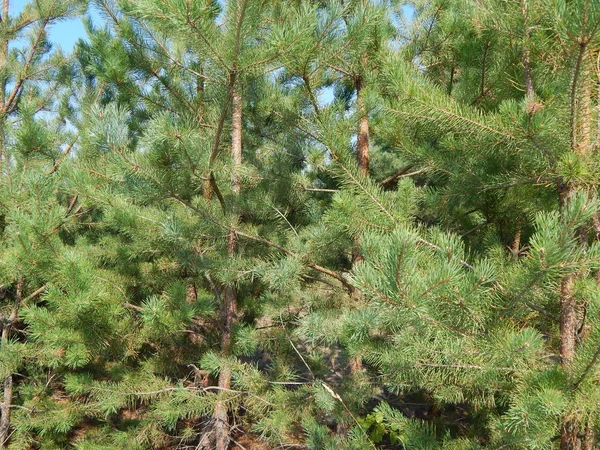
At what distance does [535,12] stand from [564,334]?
1507 millimetres

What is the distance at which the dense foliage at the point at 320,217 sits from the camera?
1.73 m

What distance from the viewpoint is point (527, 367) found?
1962mm

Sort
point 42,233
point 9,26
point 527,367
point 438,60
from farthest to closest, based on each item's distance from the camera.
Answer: point 9,26 → point 438,60 → point 42,233 → point 527,367

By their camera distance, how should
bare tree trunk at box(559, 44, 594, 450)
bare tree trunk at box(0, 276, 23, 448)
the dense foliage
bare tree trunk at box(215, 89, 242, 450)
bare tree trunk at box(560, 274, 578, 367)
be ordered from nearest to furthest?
the dense foliage < bare tree trunk at box(559, 44, 594, 450) < bare tree trunk at box(560, 274, 578, 367) < bare tree trunk at box(215, 89, 242, 450) < bare tree trunk at box(0, 276, 23, 448)

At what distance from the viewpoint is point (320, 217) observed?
3688 millimetres

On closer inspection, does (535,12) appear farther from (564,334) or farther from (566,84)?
(564,334)

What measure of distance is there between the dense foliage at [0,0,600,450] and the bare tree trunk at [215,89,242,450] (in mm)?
23

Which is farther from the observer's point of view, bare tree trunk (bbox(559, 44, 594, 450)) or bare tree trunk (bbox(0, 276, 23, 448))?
bare tree trunk (bbox(0, 276, 23, 448))

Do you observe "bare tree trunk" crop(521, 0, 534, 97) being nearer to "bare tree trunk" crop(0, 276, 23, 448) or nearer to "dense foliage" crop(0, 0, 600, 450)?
"dense foliage" crop(0, 0, 600, 450)

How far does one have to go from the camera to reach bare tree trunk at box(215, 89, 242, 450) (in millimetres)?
3602

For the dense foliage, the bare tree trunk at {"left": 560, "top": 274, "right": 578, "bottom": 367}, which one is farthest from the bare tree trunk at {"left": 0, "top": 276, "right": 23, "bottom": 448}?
the bare tree trunk at {"left": 560, "top": 274, "right": 578, "bottom": 367}

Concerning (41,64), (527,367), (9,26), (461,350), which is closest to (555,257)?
(461,350)

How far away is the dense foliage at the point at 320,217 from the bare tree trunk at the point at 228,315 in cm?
2

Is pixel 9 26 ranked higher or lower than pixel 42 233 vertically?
higher
